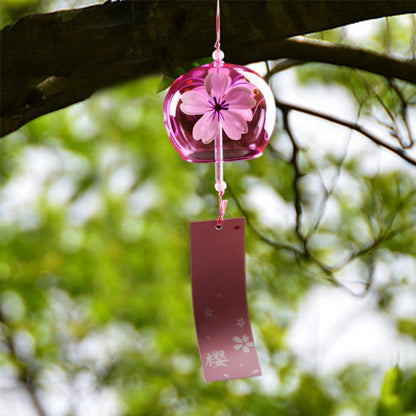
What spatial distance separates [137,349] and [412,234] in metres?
1.09

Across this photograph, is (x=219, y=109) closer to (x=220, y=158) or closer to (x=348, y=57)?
(x=220, y=158)

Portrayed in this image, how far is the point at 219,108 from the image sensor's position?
47 cm

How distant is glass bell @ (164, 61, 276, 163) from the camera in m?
0.47

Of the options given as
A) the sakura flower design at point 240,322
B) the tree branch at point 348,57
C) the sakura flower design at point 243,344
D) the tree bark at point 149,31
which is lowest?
the sakura flower design at point 243,344

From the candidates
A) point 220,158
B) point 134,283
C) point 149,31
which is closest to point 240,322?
point 220,158

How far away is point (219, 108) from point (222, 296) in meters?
A: 0.18

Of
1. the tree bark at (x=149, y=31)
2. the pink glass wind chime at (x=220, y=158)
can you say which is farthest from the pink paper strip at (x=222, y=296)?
the tree bark at (x=149, y=31)

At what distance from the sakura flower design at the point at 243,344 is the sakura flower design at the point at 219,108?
0.19 m

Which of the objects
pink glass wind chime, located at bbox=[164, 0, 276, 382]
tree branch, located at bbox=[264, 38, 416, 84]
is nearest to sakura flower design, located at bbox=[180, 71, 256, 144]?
pink glass wind chime, located at bbox=[164, 0, 276, 382]

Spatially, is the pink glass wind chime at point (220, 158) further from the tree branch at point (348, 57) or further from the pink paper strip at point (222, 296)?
the tree branch at point (348, 57)

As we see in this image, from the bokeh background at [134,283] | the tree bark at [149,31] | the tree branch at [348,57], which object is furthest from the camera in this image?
the bokeh background at [134,283]

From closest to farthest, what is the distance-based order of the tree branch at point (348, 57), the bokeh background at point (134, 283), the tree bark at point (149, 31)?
1. the tree bark at point (149, 31)
2. the tree branch at point (348, 57)
3. the bokeh background at point (134, 283)

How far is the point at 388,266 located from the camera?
5.00ft

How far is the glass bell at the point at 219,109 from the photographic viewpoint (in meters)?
0.47
